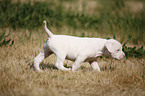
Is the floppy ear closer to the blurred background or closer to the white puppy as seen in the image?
the white puppy

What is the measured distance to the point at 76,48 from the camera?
335cm

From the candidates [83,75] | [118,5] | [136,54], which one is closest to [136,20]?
[118,5]

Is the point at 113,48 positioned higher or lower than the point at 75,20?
higher

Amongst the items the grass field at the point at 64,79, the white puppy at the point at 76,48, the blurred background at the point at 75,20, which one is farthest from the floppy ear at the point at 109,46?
the blurred background at the point at 75,20

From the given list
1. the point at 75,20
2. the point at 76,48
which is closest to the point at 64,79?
the point at 76,48

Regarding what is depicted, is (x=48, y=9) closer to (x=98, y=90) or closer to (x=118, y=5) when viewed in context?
(x=118, y=5)

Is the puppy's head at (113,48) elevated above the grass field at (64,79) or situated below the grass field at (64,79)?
above

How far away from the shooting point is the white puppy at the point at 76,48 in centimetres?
327

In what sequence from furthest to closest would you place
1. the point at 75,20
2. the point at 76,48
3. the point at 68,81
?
1. the point at 75,20
2. the point at 76,48
3. the point at 68,81

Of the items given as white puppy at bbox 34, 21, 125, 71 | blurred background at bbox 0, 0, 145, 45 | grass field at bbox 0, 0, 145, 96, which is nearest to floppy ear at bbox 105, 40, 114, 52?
white puppy at bbox 34, 21, 125, 71

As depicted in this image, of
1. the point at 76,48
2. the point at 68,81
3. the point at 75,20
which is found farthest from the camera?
the point at 75,20

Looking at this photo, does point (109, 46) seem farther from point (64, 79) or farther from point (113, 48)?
point (64, 79)

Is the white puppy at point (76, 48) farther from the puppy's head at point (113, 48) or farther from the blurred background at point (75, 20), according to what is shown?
the blurred background at point (75, 20)

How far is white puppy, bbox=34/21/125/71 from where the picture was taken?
129 inches
